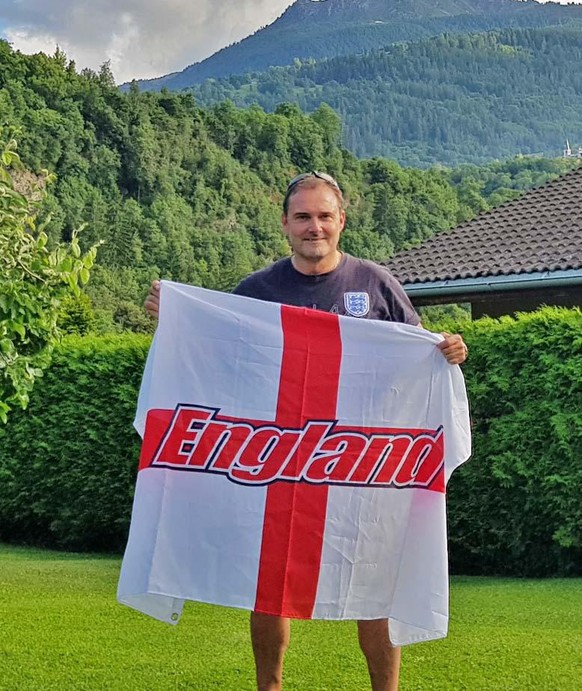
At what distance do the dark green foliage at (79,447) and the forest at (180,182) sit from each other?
4691cm

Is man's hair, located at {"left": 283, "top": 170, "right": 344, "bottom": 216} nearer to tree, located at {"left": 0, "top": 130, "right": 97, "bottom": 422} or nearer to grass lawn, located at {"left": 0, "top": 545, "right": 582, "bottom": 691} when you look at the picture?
tree, located at {"left": 0, "top": 130, "right": 97, "bottom": 422}

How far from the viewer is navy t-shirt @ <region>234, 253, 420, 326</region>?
3787 millimetres

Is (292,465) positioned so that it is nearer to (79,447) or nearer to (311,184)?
(311,184)

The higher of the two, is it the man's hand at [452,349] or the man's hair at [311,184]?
the man's hair at [311,184]

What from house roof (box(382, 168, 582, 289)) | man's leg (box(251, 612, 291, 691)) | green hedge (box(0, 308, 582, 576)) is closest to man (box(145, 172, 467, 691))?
man's leg (box(251, 612, 291, 691))

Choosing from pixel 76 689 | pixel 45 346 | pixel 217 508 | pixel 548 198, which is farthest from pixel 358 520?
pixel 548 198

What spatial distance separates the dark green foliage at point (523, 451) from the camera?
8.86 meters

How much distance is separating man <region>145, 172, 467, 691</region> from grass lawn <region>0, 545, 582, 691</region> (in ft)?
4.43

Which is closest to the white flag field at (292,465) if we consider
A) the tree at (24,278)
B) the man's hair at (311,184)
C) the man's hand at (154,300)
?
the man's hand at (154,300)

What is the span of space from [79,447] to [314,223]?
28.7 ft

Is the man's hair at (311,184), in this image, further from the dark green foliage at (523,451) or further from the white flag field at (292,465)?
the dark green foliage at (523,451)

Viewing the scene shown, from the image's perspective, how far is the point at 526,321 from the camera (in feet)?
30.5

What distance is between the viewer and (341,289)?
3.79 metres

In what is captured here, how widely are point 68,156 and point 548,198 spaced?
6060cm
